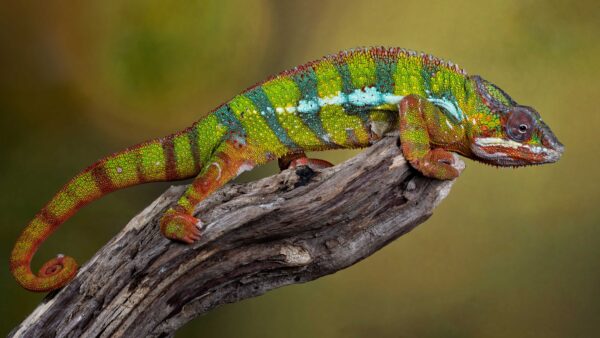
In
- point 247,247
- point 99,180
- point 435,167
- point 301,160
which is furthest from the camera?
point 301,160

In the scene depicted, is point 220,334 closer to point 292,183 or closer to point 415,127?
point 292,183

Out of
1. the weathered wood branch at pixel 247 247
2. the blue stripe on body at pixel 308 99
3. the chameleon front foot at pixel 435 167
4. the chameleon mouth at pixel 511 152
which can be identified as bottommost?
the weathered wood branch at pixel 247 247

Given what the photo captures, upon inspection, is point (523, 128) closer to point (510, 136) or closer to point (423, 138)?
→ point (510, 136)

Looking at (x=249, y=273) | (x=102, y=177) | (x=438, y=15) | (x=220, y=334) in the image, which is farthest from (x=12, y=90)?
(x=438, y=15)

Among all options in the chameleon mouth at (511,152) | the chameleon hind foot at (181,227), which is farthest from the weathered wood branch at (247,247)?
the chameleon mouth at (511,152)

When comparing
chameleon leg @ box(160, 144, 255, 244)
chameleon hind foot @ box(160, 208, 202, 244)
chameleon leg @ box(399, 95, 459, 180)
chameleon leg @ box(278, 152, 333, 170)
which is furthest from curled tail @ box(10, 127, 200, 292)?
chameleon leg @ box(399, 95, 459, 180)

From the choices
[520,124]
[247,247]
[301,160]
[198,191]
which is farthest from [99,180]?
[520,124]

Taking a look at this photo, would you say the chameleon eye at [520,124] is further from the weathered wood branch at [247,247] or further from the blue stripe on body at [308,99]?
the blue stripe on body at [308,99]
